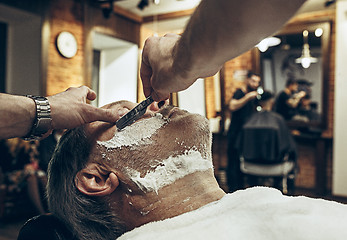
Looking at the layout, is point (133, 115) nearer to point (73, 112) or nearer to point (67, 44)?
point (73, 112)

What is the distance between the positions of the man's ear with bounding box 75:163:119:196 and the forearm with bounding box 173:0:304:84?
1.97 feet

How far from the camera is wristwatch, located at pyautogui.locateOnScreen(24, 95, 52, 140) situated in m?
1.00

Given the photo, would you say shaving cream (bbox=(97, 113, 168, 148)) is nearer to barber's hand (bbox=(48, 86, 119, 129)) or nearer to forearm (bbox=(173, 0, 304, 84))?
barber's hand (bbox=(48, 86, 119, 129))

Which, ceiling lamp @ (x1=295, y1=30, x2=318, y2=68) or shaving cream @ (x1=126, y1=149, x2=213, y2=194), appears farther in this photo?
ceiling lamp @ (x1=295, y1=30, x2=318, y2=68)

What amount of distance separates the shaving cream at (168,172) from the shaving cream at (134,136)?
0.32ft

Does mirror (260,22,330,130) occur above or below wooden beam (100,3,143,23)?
below

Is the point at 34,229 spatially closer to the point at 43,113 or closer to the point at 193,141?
the point at 43,113

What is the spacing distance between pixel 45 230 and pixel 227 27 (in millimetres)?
940

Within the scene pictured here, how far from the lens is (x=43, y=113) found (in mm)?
1010

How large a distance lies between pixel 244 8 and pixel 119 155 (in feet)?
2.30

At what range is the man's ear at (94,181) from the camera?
1172mm

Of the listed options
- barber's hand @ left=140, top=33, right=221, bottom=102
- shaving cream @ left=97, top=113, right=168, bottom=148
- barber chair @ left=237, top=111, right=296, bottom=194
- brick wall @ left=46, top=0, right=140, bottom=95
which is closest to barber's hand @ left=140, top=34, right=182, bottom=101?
barber's hand @ left=140, top=33, right=221, bottom=102

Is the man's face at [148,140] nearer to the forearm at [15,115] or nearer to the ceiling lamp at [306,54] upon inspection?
the forearm at [15,115]

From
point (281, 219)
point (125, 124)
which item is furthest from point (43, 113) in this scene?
point (281, 219)
